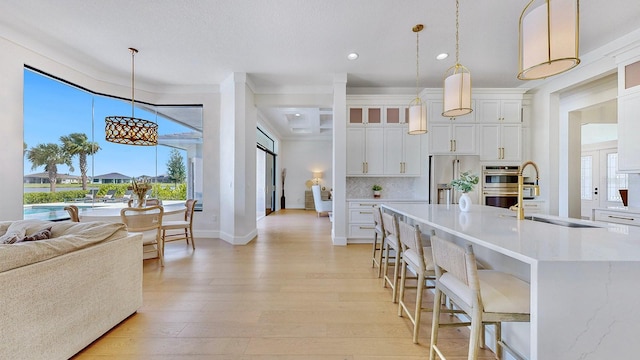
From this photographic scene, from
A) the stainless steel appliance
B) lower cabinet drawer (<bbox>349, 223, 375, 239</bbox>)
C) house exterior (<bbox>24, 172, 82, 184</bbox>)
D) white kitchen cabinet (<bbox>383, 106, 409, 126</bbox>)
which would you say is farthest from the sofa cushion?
the stainless steel appliance

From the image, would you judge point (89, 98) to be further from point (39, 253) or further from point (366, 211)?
point (366, 211)

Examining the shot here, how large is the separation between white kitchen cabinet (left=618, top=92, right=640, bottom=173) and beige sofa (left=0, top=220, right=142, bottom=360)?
568cm

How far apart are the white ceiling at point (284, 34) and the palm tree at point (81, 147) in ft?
3.90

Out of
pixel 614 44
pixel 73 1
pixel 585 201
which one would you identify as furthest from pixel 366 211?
pixel 585 201

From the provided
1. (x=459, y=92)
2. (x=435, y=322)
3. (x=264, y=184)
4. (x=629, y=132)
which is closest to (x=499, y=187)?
(x=629, y=132)

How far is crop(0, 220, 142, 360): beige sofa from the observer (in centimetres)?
130

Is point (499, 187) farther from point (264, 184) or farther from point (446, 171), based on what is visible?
point (264, 184)

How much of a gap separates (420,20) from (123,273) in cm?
390

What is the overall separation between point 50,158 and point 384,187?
218 inches

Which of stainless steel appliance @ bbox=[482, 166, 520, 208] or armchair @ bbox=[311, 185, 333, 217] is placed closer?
stainless steel appliance @ bbox=[482, 166, 520, 208]

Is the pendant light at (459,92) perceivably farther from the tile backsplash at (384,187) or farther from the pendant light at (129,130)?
the pendant light at (129,130)

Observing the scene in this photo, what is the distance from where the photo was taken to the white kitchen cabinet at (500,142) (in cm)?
445

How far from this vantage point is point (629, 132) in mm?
3084

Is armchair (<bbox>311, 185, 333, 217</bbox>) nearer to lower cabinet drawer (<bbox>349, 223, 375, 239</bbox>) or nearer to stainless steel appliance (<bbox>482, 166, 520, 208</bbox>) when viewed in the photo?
Answer: lower cabinet drawer (<bbox>349, 223, 375, 239</bbox>)
